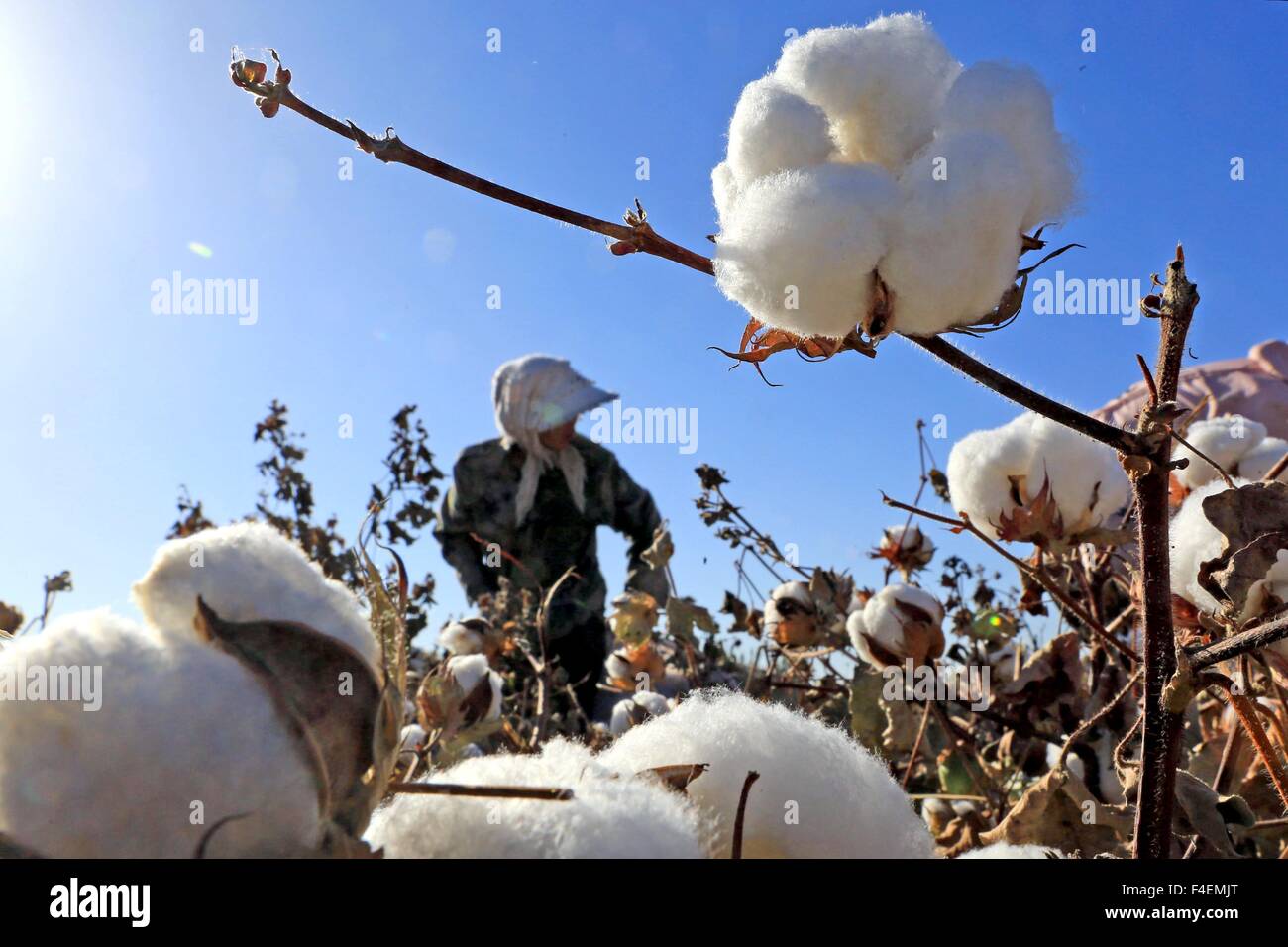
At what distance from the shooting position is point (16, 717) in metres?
0.28

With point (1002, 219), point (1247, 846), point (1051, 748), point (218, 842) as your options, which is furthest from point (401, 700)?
point (1051, 748)

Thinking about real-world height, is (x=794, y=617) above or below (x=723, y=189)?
below

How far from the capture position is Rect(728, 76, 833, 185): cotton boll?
0.47 m

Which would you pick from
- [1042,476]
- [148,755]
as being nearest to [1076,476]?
[1042,476]

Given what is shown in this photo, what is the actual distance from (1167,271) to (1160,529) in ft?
0.43

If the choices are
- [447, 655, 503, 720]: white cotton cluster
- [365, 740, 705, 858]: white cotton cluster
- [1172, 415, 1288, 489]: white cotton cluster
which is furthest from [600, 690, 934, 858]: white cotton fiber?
[447, 655, 503, 720]: white cotton cluster

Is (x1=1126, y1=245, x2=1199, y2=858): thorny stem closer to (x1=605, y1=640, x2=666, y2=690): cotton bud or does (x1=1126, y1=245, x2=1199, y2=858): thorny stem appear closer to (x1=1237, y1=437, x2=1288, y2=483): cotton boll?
(x1=1237, y1=437, x2=1288, y2=483): cotton boll

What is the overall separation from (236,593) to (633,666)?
166cm

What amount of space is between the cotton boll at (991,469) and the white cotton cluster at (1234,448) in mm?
197

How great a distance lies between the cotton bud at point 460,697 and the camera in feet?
4.12

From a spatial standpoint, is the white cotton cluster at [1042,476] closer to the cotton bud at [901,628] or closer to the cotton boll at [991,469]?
the cotton boll at [991,469]

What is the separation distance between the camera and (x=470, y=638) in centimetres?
184

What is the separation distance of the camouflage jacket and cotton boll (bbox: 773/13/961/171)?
3.32 m

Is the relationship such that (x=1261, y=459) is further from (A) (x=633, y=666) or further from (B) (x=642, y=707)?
(A) (x=633, y=666)
